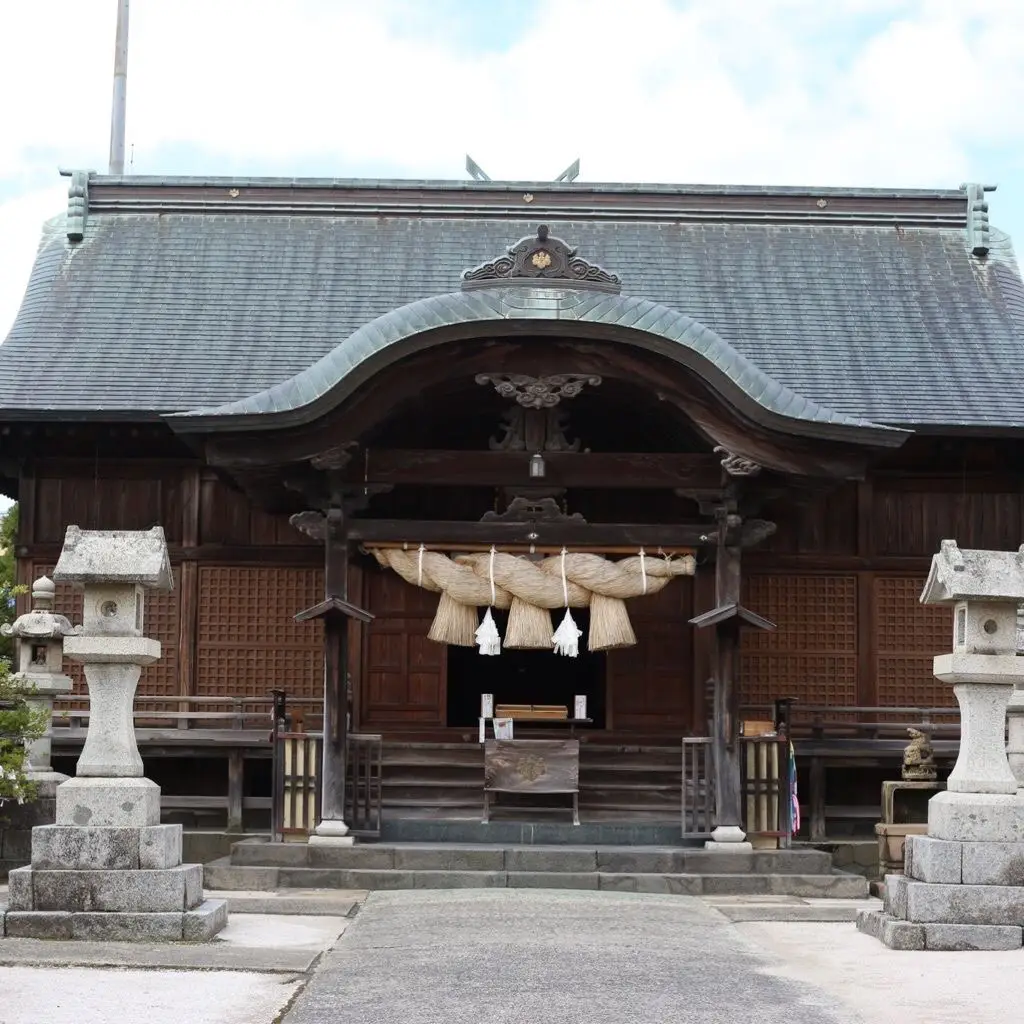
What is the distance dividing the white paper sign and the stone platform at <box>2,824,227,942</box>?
5.18 m

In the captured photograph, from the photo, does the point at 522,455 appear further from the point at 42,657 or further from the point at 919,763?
the point at 42,657

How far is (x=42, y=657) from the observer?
14.7 metres

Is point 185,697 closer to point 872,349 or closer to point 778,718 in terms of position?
point 778,718

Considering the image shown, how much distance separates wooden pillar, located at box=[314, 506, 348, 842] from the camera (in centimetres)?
1352

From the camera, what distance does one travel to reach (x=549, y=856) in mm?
13047

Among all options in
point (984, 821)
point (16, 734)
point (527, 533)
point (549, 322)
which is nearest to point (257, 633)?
point (16, 734)

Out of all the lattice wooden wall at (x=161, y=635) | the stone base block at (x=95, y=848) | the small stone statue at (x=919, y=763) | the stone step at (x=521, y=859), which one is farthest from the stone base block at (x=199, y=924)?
the small stone statue at (x=919, y=763)

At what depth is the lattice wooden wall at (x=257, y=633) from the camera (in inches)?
639

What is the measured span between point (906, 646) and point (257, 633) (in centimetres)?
679

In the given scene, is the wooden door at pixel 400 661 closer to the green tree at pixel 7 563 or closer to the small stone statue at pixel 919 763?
the small stone statue at pixel 919 763

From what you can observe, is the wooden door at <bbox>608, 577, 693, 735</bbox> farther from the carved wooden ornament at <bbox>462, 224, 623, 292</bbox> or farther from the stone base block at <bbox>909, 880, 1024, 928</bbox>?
the stone base block at <bbox>909, 880, 1024, 928</bbox>

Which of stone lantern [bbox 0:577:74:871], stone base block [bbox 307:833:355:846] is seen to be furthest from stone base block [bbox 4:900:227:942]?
stone lantern [bbox 0:577:74:871]

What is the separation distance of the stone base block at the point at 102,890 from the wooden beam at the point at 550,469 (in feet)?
16.4

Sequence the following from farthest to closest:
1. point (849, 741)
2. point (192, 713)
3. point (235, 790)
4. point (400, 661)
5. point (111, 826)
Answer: point (400, 661), point (192, 713), point (849, 741), point (235, 790), point (111, 826)
